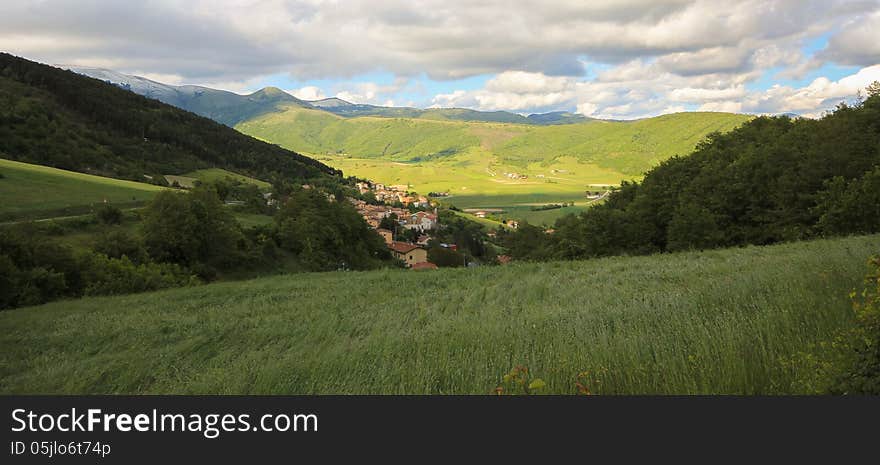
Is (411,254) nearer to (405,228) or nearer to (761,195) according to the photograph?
(405,228)

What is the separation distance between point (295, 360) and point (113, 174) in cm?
8947

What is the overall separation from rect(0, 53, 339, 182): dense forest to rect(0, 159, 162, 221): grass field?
72.7 feet

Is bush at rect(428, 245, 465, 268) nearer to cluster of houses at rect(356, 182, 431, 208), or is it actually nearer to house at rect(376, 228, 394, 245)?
house at rect(376, 228, 394, 245)

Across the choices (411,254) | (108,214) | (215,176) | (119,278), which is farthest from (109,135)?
(119,278)

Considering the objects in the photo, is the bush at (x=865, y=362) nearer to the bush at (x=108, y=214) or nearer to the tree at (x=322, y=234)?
the tree at (x=322, y=234)

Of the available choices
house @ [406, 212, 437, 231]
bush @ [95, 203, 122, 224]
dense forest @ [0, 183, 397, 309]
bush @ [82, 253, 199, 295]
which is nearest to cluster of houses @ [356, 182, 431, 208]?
house @ [406, 212, 437, 231]

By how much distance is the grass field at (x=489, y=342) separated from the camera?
4.39 metres

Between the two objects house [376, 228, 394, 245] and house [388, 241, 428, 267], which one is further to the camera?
house [376, 228, 394, 245]

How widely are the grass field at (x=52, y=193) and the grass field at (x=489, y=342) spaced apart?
38.1 meters

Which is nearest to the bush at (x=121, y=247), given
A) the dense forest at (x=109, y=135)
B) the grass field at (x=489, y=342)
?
the grass field at (x=489, y=342)

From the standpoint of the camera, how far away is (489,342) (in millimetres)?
5785

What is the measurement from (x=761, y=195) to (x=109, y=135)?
12038 cm

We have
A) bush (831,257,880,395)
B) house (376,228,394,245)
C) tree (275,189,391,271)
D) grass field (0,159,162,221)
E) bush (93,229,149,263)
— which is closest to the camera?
bush (831,257,880,395)

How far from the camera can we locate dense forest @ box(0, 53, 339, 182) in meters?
81.0
